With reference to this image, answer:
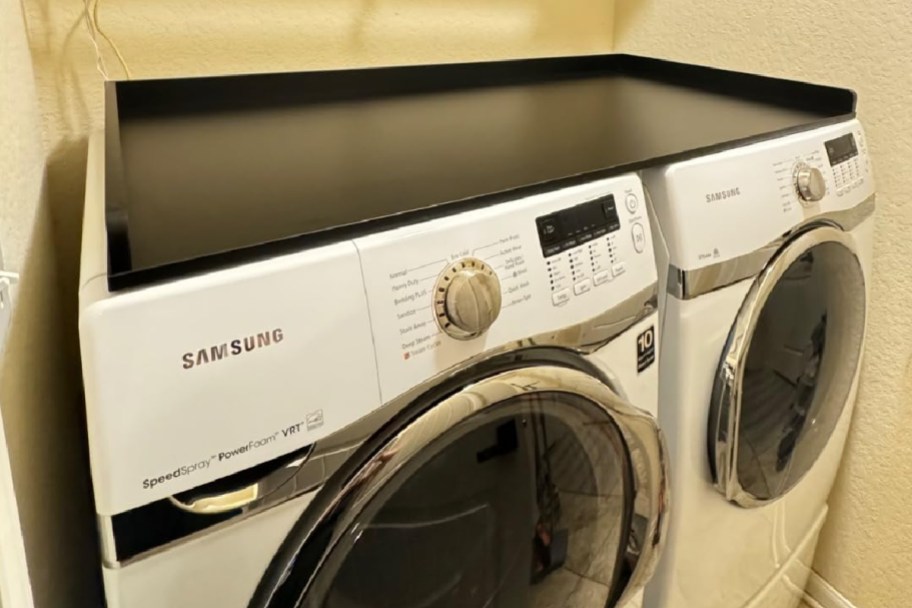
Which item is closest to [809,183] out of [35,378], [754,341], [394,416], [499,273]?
[754,341]

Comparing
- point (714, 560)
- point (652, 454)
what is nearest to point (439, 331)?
point (652, 454)

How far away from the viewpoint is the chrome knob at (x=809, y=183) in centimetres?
100

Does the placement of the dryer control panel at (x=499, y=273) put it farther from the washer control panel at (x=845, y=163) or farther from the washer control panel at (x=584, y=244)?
the washer control panel at (x=845, y=163)

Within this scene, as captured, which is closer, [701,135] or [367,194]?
[367,194]

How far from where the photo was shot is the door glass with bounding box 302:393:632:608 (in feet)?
2.36

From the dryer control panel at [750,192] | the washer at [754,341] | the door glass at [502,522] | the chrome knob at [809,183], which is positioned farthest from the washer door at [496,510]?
the chrome knob at [809,183]

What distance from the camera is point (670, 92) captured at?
134 cm

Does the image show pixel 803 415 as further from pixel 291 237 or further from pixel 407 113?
pixel 291 237

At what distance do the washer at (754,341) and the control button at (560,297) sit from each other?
0.20 m

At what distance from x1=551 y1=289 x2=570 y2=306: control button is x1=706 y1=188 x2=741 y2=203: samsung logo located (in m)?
0.26

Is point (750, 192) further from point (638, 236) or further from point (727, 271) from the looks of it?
point (638, 236)

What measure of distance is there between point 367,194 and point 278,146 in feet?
0.85

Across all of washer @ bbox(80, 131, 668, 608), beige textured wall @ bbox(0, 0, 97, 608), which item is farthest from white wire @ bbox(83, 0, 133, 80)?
washer @ bbox(80, 131, 668, 608)

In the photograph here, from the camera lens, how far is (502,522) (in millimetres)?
837
